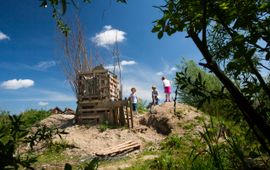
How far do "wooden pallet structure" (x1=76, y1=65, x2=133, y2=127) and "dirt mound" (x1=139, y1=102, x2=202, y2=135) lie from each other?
→ 1.21 metres

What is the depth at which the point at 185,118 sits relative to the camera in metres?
16.5

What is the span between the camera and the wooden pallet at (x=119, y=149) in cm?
1231

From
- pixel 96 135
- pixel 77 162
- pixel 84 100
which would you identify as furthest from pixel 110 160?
pixel 84 100

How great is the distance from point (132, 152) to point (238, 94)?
11733mm

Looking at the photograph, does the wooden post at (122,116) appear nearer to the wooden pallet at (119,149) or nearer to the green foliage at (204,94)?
the wooden pallet at (119,149)

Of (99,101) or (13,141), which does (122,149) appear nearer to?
(99,101)

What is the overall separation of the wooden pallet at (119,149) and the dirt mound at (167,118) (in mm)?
2870

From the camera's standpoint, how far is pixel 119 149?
12766mm

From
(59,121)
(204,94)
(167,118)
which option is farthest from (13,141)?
(59,121)

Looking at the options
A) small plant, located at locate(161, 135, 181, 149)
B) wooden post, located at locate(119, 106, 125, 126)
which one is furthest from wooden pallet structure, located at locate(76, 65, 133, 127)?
small plant, located at locate(161, 135, 181, 149)

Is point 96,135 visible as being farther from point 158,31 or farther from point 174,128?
point 158,31

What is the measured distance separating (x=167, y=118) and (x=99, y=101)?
Answer: 156 inches

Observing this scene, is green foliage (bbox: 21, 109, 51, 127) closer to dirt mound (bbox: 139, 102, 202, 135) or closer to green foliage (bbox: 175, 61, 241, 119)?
dirt mound (bbox: 139, 102, 202, 135)

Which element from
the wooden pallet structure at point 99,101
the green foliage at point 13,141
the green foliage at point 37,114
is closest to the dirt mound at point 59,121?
the wooden pallet structure at point 99,101
